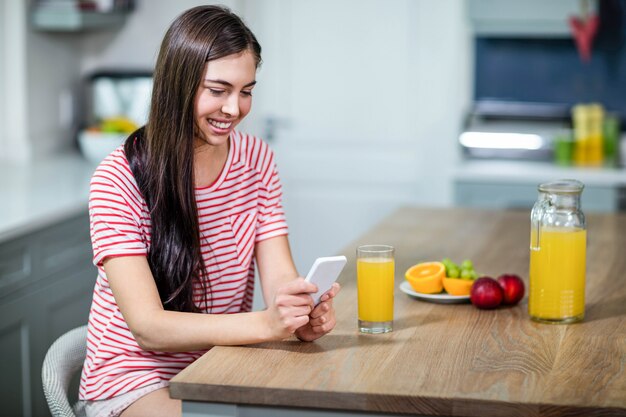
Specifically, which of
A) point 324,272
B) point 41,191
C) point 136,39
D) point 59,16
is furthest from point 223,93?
point 136,39

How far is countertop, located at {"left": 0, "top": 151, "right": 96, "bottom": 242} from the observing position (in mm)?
2859

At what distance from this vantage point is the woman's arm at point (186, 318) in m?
1.62

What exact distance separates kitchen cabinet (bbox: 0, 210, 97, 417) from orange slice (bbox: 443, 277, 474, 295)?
53.4 inches

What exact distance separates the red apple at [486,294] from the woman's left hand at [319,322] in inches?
13.8

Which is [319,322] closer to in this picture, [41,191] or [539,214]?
[539,214]

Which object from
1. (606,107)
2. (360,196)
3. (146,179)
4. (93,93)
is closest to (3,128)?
(93,93)

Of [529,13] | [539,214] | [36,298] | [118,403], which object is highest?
[529,13]

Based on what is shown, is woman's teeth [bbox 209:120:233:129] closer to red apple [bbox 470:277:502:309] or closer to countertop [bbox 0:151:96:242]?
red apple [bbox 470:277:502:309]

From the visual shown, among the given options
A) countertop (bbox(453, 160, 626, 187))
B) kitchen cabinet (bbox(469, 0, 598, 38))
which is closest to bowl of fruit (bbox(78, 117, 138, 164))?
countertop (bbox(453, 160, 626, 187))

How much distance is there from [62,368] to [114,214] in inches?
12.8

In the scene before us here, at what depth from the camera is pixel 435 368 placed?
154 cm

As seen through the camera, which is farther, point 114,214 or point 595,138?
point 595,138

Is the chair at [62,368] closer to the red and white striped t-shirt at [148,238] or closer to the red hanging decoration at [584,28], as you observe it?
the red and white striped t-shirt at [148,238]

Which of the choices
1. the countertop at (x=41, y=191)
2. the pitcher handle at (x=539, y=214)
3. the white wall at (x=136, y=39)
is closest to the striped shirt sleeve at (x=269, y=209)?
the pitcher handle at (x=539, y=214)
